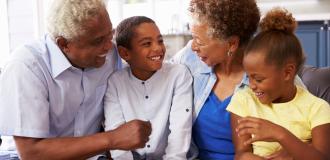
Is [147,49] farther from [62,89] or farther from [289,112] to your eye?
[289,112]

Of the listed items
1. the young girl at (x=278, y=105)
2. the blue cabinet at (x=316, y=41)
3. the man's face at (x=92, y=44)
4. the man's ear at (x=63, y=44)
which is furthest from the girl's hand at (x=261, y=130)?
the blue cabinet at (x=316, y=41)

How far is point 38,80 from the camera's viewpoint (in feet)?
4.98

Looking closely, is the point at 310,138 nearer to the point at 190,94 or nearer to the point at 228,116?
the point at 228,116

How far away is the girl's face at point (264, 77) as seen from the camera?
53.2 inches

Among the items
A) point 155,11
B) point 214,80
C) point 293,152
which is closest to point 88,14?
point 214,80

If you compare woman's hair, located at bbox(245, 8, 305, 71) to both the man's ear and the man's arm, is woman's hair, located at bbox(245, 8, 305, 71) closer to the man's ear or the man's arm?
the man's arm

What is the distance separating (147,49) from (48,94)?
1.39 feet

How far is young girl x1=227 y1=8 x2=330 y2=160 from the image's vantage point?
1271 mm

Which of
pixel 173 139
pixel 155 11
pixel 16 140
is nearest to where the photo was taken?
pixel 16 140

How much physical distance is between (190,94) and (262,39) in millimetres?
408

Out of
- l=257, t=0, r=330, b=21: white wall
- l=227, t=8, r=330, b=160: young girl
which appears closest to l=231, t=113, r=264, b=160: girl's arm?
l=227, t=8, r=330, b=160: young girl

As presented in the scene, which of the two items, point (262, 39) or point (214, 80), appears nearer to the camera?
point (262, 39)

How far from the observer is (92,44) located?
1561 mm

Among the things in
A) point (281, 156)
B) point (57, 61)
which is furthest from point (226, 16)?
point (57, 61)
